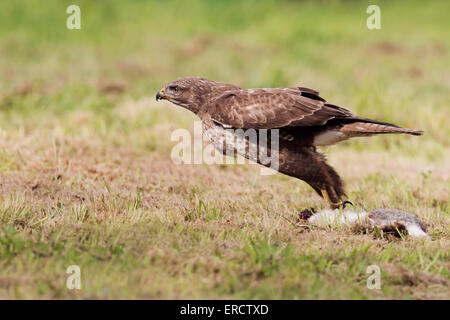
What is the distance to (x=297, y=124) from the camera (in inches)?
213

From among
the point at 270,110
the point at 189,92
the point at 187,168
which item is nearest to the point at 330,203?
the point at 270,110

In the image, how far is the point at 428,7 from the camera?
60.6 feet

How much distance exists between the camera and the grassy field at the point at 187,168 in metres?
4.14

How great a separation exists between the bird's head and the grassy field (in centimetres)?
90

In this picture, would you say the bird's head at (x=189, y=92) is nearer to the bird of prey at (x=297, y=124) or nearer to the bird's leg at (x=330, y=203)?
the bird of prey at (x=297, y=124)

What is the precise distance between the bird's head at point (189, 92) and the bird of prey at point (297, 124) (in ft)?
0.81

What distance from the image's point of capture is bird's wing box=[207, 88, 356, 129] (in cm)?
542

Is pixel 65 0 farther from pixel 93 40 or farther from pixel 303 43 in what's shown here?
pixel 303 43

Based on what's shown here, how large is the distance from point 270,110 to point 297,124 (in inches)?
11.1

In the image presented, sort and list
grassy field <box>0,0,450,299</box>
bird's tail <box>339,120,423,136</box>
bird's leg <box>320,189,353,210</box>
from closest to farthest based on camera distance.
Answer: grassy field <box>0,0,450,299</box> < bird's tail <box>339,120,423,136</box> < bird's leg <box>320,189,353,210</box>

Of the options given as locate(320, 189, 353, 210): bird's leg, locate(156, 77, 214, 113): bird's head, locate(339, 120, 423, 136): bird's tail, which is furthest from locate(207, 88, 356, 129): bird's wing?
locate(320, 189, 353, 210): bird's leg

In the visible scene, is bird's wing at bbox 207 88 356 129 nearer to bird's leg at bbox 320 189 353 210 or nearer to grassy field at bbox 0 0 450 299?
bird's leg at bbox 320 189 353 210

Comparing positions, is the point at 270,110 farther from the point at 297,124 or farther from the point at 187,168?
the point at 187,168

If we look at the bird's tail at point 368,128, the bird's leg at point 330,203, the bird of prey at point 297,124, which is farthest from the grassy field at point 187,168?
the bird's tail at point 368,128
